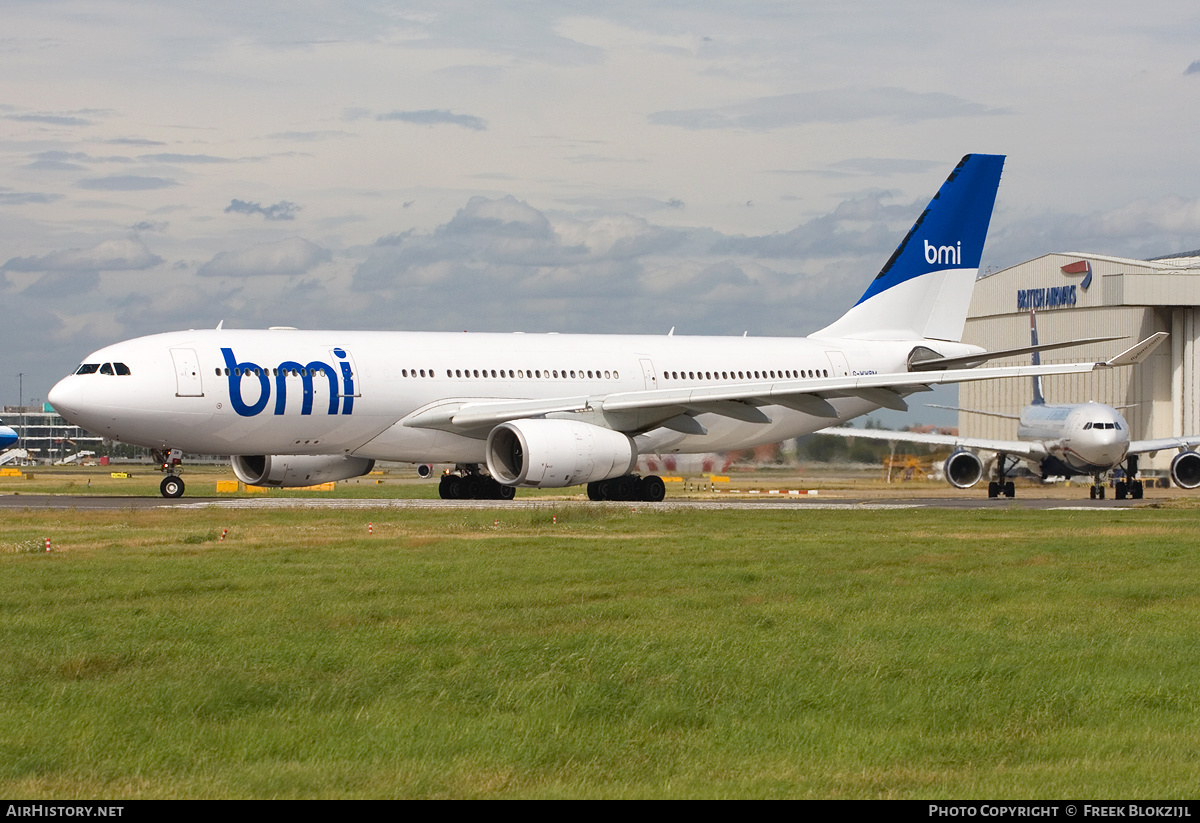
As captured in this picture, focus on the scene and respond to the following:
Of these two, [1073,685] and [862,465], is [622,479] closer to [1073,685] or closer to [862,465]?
[862,465]

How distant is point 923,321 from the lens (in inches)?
1471

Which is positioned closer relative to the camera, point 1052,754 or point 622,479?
point 1052,754

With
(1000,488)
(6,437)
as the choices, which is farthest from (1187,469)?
(6,437)

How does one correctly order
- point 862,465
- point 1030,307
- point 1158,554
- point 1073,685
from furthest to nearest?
1. point 1030,307
2. point 862,465
3. point 1158,554
4. point 1073,685

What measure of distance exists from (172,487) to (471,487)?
7057mm

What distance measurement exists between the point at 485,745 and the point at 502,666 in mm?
2087

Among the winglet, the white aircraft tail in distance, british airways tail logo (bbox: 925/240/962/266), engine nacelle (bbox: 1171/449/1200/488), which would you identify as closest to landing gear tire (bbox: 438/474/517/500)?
british airways tail logo (bbox: 925/240/962/266)

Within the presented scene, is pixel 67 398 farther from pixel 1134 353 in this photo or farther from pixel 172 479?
pixel 1134 353

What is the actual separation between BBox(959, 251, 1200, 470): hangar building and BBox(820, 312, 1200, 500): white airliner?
21649 millimetres

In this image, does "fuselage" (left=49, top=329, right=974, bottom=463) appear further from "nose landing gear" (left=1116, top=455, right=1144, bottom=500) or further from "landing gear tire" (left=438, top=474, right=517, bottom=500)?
"nose landing gear" (left=1116, top=455, right=1144, bottom=500)

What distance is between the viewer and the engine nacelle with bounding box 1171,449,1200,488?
43.2 m

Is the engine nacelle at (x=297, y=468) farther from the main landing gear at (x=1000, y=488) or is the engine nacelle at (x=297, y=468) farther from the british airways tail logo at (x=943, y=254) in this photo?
the main landing gear at (x=1000, y=488)

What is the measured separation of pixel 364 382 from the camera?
1149 inches

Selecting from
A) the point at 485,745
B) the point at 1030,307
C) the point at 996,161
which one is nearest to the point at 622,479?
the point at 996,161
